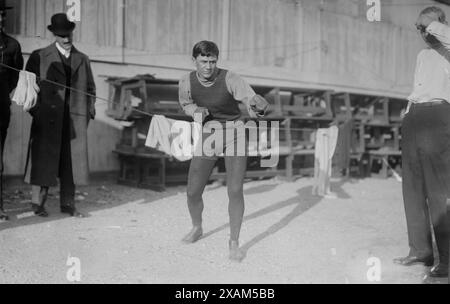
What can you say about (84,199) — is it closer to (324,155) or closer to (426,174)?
(324,155)

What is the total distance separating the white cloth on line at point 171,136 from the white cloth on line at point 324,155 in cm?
228

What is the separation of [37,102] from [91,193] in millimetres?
2584

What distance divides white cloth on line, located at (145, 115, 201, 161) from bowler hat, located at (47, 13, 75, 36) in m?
1.63

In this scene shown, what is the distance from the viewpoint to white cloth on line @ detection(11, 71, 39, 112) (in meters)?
5.45

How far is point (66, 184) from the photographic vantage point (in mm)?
6262

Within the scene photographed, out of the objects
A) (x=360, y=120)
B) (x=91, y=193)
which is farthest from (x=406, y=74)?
(x=91, y=193)

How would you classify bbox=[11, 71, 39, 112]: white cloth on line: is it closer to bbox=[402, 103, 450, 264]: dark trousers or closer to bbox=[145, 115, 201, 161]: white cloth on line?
bbox=[145, 115, 201, 161]: white cloth on line

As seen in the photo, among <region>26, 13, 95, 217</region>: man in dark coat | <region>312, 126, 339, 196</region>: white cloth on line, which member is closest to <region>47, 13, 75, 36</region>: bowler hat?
<region>26, 13, 95, 217</region>: man in dark coat

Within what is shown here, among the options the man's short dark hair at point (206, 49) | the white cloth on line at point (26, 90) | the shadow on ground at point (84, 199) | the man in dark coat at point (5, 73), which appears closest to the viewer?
the man's short dark hair at point (206, 49)

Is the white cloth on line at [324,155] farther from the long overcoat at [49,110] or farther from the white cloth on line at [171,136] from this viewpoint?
the long overcoat at [49,110]

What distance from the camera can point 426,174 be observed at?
432 centimetres

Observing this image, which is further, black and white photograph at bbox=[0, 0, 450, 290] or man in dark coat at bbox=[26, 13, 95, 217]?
man in dark coat at bbox=[26, 13, 95, 217]

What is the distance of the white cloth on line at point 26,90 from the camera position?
5453 millimetres

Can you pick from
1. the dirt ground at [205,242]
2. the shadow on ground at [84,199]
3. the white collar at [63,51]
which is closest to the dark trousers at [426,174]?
the dirt ground at [205,242]
